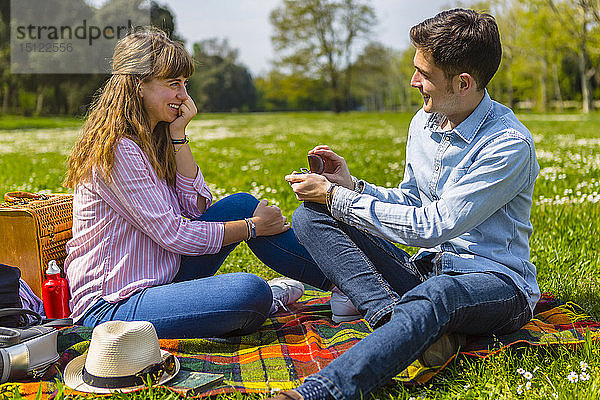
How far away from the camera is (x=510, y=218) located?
2.99 m

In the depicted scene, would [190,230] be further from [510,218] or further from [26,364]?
[510,218]

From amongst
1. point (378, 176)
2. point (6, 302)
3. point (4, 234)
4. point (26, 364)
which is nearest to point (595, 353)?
point (26, 364)

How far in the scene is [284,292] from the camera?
3850 mm

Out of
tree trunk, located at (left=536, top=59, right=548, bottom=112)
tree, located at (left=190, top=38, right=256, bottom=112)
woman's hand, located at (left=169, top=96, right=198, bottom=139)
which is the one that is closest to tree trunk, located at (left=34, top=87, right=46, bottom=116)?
tree, located at (left=190, top=38, right=256, bottom=112)

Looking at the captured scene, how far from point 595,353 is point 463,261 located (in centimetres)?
72

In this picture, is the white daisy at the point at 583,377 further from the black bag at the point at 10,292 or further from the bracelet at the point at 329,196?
the black bag at the point at 10,292

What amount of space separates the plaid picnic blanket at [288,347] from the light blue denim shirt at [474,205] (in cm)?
31

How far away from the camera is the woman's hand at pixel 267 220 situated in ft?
11.6

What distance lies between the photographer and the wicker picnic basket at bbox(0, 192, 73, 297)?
11.4 ft

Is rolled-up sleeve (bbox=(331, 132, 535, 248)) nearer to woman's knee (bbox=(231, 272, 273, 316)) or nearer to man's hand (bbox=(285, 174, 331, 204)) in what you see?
man's hand (bbox=(285, 174, 331, 204))

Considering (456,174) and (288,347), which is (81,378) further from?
(456,174)

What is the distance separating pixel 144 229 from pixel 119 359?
737mm

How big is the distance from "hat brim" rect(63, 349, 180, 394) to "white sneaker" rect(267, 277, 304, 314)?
1.01m

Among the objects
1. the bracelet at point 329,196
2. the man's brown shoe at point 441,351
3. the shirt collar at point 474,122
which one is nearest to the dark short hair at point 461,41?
the shirt collar at point 474,122
